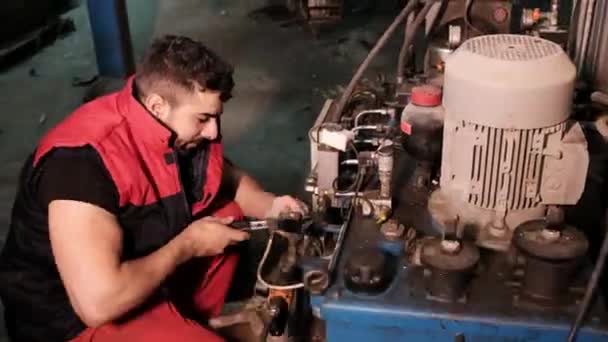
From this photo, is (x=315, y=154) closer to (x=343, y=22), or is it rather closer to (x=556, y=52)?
(x=556, y=52)

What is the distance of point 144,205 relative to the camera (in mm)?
1374

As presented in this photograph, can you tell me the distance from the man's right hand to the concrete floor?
2.39 ft

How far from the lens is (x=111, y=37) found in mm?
3467

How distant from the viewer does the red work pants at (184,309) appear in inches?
54.3

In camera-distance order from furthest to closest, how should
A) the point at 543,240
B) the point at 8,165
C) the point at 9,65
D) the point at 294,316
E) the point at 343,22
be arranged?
the point at 343,22 < the point at 9,65 < the point at 8,165 < the point at 294,316 < the point at 543,240

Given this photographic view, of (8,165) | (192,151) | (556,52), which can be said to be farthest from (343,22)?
(556,52)

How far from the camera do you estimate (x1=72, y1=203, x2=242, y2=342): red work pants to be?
138cm

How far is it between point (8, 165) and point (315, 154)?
5.79 ft

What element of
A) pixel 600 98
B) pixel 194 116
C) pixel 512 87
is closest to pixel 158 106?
pixel 194 116

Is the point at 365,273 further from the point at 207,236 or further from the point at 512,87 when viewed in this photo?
the point at 207,236

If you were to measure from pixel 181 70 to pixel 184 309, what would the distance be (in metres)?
0.53

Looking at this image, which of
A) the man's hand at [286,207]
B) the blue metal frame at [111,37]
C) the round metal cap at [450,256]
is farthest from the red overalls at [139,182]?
the blue metal frame at [111,37]

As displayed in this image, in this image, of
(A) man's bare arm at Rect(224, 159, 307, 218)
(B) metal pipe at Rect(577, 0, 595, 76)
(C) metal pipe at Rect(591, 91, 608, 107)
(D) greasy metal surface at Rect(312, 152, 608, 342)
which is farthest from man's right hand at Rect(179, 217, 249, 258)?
(B) metal pipe at Rect(577, 0, 595, 76)

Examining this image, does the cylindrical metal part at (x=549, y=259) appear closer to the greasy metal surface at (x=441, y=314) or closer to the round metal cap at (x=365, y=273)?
the greasy metal surface at (x=441, y=314)
